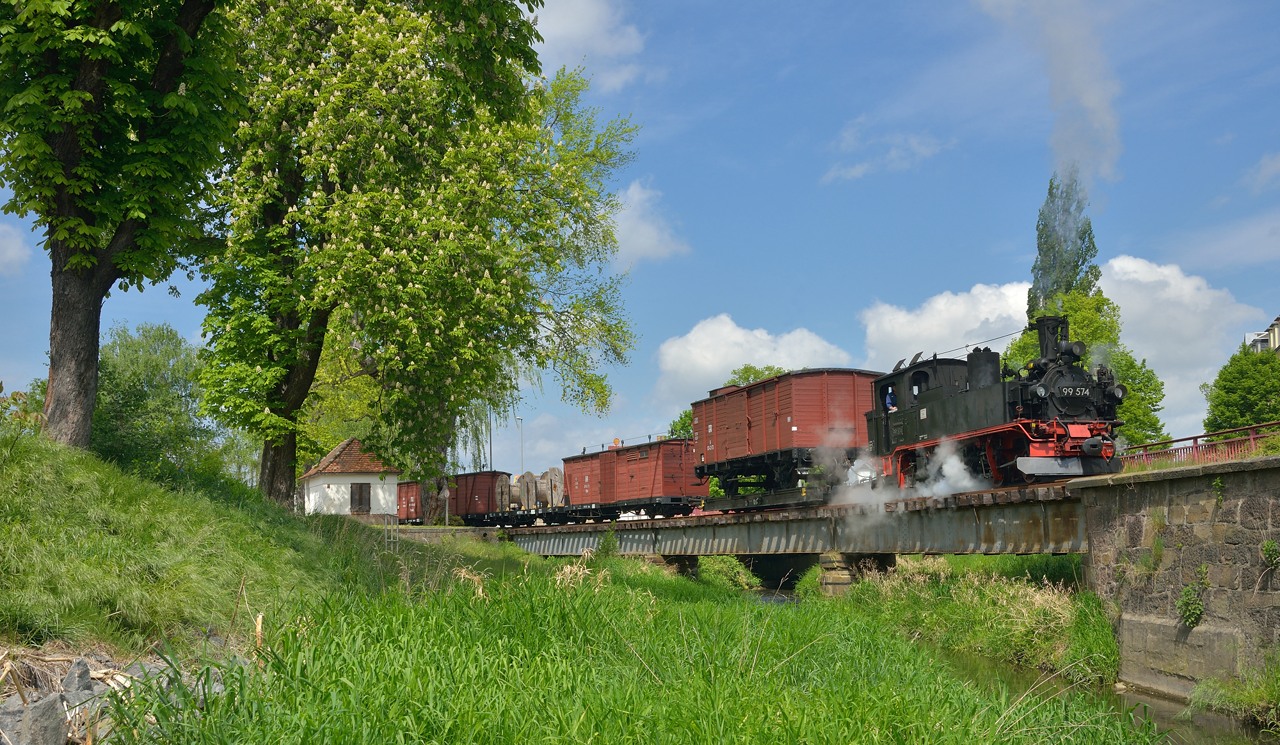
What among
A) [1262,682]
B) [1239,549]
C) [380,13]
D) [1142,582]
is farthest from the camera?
[380,13]

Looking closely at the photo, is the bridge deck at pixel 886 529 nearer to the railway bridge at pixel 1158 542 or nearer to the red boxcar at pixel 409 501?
the railway bridge at pixel 1158 542

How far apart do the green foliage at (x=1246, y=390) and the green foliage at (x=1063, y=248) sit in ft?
32.0

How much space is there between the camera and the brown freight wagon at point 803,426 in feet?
88.7

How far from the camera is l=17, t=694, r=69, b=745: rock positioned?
5344 millimetres

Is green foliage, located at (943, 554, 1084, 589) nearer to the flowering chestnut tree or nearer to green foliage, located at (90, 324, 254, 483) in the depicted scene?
the flowering chestnut tree

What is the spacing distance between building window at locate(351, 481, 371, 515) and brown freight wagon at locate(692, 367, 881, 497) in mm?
28616

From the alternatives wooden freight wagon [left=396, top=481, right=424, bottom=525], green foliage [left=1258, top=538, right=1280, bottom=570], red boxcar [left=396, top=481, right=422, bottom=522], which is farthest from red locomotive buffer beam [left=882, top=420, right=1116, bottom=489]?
red boxcar [left=396, top=481, right=422, bottom=522]

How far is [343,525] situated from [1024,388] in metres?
14.0

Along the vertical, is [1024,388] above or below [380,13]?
below

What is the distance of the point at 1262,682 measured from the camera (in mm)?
12062

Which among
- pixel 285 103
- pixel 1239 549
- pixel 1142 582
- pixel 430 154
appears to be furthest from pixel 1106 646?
pixel 285 103

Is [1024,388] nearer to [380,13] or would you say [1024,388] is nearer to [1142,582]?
[1142,582]

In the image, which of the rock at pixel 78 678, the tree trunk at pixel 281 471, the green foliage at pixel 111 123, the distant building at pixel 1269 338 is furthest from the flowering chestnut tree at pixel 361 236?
the distant building at pixel 1269 338

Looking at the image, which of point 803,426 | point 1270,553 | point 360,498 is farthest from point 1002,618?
point 360,498
